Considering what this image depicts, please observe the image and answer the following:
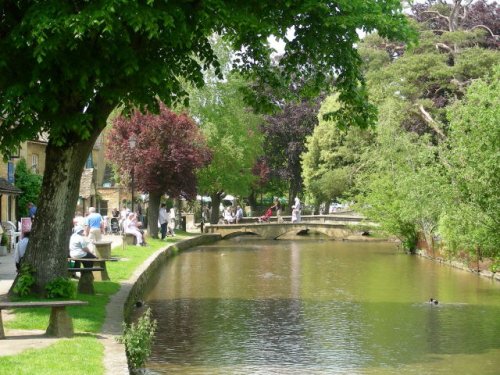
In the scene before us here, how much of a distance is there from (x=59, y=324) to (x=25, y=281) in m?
3.27

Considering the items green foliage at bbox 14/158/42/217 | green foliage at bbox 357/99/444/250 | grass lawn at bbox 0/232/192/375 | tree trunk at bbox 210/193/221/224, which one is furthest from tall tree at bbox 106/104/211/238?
grass lawn at bbox 0/232/192/375

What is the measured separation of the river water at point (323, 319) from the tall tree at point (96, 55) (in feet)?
12.1

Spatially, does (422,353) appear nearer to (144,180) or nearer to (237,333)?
(237,333)

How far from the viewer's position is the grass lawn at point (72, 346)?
32.3 feet

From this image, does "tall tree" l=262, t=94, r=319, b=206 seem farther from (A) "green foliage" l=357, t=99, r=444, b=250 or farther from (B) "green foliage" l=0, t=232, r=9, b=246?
(B) "green foliage" l=0, t=232, r=9, b=246

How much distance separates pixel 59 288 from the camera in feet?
50.0

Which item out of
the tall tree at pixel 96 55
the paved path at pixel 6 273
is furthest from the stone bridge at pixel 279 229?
the tall tree at pixel 96 55

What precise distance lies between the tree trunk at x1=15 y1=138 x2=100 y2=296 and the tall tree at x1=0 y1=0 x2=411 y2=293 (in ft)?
0.06

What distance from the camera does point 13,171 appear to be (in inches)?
1506

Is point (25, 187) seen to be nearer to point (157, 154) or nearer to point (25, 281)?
point (157, 154)

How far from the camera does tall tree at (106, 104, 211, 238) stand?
132 feet

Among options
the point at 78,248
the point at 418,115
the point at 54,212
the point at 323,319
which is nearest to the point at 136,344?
the point at 54,212

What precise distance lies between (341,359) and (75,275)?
8770 mm

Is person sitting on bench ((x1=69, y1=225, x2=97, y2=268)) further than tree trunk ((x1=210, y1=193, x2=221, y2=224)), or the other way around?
A: tree trunk ((x1=210, y1=193, x2=221, y2=224))
